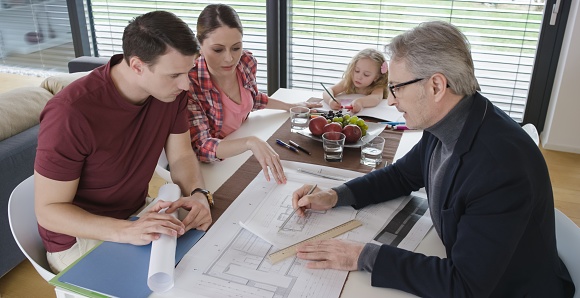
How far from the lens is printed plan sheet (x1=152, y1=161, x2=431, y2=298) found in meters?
1.10

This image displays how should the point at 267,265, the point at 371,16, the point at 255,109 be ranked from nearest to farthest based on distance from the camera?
the point at 267,265
the point at 255,109
the point at 371,16

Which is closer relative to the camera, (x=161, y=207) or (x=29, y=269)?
(x=161, y=207)

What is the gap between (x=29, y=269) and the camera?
231 cm

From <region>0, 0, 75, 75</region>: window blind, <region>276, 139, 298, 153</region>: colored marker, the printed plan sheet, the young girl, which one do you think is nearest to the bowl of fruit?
<region>276, 139, 298, 153</region>: colored marker

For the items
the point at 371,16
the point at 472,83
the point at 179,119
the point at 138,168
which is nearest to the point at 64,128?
the point at 138,168

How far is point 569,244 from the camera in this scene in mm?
1316

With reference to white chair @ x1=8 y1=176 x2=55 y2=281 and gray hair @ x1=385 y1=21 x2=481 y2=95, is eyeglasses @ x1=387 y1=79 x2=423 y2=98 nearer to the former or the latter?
A: gray hair @ x1=385 y1=21 x2=481 y2=95

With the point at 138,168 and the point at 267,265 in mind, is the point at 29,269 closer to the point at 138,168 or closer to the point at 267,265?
the point at 138,168

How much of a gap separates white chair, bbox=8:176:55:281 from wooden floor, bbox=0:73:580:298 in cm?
80

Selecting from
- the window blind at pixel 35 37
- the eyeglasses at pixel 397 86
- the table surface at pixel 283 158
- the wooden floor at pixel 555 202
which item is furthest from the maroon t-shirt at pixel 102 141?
the window blind at pixel 35 37

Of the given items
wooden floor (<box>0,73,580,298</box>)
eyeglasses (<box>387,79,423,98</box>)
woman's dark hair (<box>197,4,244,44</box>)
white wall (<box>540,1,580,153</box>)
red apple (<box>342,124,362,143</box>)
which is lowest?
wooden floor (<box>0,73,580,298</box>)

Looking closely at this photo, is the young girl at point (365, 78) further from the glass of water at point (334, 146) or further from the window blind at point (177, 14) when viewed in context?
the window blind at point (177, 14)

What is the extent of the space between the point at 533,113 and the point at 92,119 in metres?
3.42

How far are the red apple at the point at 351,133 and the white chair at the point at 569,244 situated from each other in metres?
0.72
